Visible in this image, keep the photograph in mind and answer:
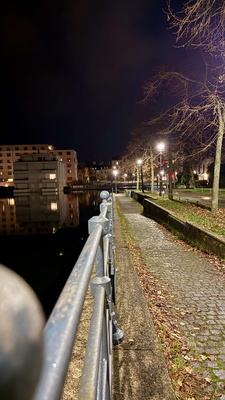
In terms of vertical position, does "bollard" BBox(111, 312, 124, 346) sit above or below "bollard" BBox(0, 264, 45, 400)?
below

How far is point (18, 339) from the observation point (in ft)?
1.62

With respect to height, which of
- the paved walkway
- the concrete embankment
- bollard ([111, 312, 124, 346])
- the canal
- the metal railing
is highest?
the metal railing

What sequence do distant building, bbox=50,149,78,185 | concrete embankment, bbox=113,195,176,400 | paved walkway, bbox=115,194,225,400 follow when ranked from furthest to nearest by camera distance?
distant building, bbox=50,149,78,185 → paved walkway, bbox=115,194,225,400 → concrete embankment, bbox=113,195,176,400

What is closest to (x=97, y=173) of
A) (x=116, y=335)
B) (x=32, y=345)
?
(x=116, y=335)

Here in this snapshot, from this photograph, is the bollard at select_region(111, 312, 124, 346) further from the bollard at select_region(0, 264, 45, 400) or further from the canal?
the canal

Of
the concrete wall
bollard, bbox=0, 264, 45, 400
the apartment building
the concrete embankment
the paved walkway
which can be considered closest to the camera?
bollard, bbox=0, 264, 45, 400

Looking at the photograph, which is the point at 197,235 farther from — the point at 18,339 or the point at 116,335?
the point at 18,339

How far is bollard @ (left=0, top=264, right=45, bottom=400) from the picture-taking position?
1.44 ft

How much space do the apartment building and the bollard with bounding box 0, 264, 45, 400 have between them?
126113mm

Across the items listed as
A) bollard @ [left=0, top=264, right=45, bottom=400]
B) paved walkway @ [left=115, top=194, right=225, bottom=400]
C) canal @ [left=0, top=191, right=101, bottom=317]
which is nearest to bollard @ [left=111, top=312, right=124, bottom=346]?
paved walkway @ [left=115, top=194, right=225, bottom=400]

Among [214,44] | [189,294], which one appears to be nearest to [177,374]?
[189,294]

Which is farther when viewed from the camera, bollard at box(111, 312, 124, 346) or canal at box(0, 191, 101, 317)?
canal at box(0, 191, 101, 317)

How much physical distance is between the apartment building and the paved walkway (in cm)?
11986

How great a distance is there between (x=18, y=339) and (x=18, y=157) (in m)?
135
